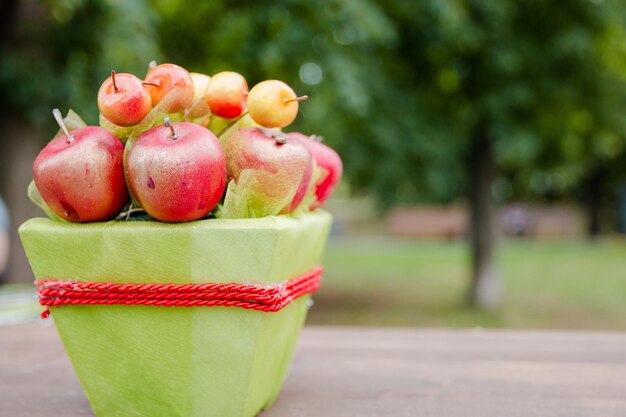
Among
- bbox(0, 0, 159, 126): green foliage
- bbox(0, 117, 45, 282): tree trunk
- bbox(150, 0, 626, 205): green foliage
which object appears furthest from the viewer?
bbox(150, 0, 626, 205): green foliage

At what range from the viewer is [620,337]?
172 centimetres

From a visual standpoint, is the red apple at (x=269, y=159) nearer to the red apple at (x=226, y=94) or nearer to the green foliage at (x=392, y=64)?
the red apple at (x=226, y=94)

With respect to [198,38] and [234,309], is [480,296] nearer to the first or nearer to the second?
[198,38]

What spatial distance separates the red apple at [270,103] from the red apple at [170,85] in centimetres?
10

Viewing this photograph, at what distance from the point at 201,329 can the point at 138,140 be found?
11.4 inches

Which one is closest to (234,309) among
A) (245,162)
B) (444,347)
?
(245,162)

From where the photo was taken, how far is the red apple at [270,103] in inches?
42.4

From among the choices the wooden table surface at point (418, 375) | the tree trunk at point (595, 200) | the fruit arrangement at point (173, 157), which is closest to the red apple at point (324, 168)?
the fruit arrangement at point (173, 157)

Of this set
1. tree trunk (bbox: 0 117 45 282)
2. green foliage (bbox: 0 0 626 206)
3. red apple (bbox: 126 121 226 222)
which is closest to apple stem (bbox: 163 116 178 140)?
red apple (bbox: 126 121 226 222)

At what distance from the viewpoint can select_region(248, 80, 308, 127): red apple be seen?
1077 millimetres

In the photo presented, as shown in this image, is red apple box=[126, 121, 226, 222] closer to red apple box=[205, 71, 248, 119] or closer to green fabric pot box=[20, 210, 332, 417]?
green fabric pot box=[20, 210, 332, 417]

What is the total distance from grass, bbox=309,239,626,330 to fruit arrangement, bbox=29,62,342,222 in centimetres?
557

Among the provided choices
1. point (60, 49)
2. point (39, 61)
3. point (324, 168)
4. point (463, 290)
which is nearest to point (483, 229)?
point (463, 290)

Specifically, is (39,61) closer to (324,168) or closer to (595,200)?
(324,168)
